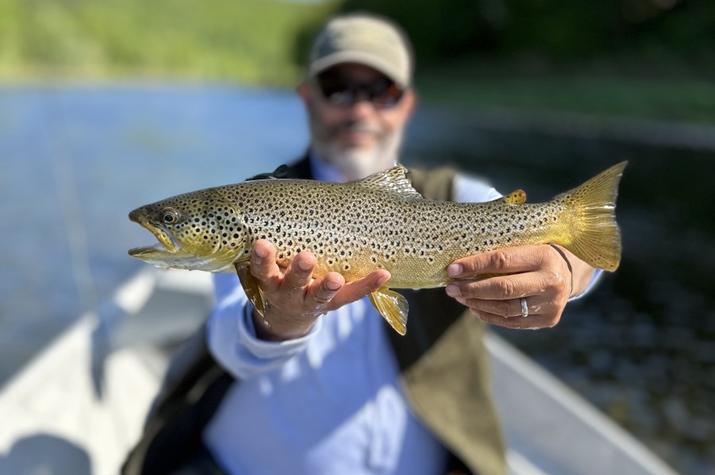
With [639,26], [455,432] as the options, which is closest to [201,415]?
[455,432]

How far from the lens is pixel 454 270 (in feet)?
6.04

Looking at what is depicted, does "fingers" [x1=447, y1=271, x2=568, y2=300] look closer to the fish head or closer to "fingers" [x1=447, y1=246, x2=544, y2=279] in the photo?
"fingers" [x1=447, y1=246, x2=544, y2=279]

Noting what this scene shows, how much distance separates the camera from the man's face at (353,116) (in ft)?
9.37

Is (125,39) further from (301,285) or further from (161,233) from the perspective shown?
(301,285)

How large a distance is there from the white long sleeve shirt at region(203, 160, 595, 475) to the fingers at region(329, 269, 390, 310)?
856 millimetres

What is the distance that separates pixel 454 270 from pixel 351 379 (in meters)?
1.04

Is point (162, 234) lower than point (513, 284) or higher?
higher

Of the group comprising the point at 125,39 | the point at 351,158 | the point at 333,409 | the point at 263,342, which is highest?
the point at 351,158

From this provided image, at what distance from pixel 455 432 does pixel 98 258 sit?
36.0 feet

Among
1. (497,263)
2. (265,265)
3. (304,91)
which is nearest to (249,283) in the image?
(265,265)

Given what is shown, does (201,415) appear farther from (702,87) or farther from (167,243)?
(702,87)

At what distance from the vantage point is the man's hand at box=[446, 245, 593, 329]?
183cm

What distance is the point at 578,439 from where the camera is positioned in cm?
439

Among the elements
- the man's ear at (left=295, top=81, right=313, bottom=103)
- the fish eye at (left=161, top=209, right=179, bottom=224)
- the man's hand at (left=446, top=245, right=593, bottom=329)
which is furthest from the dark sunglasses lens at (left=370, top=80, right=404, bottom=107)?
the fish eye at (left=161, top=209, right=179, bottom=224)
